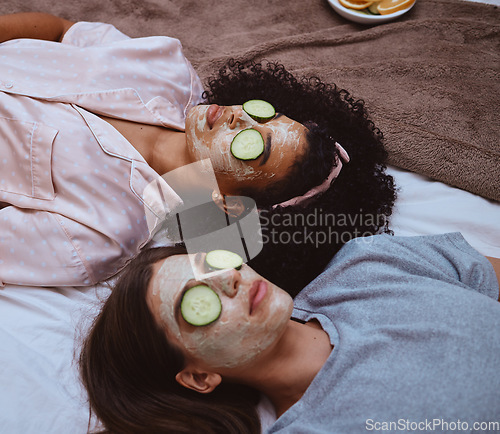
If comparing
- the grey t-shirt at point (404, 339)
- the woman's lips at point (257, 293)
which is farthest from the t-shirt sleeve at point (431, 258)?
the woman's lips at point (257, 293)

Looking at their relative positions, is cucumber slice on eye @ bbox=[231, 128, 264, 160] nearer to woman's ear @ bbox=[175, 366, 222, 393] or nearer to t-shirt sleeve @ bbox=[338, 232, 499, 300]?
t-shirt sleeve @ bbox=[338, 232, 499, 300]

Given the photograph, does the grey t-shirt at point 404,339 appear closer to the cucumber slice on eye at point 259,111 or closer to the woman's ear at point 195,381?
the woman's ear at point 195,381

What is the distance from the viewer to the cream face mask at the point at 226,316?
3.20 feet

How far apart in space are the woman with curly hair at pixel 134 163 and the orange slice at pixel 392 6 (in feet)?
2.05

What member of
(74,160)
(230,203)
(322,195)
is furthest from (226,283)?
(74,160)

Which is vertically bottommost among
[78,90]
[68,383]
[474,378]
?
[68,383]

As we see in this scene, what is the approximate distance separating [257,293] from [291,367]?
23 cm

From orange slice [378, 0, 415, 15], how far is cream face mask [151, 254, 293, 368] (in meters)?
1.50

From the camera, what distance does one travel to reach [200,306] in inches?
38.3

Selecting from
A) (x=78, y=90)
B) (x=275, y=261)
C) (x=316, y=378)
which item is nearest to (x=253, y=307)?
(x=316, y=378)

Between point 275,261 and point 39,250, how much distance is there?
729 mm

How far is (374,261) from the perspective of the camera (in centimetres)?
122

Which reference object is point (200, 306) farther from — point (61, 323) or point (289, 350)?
point (61, 323)

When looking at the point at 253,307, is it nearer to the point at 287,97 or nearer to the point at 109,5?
the point at 287,97
